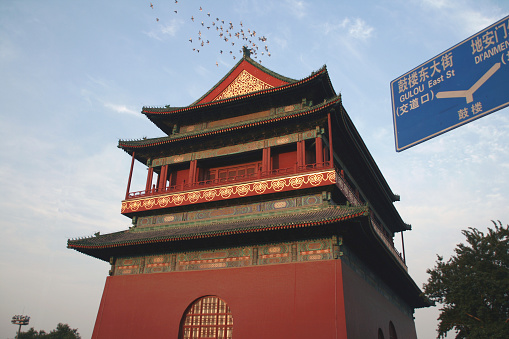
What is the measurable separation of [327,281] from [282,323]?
6.96 feet

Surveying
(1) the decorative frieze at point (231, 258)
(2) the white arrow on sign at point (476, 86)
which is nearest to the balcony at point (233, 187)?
(1) the decorative frieze at point (231, 258)

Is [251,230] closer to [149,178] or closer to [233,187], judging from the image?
[233,187]

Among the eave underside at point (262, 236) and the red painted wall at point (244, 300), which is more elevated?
the eave underside at point (262, 236)

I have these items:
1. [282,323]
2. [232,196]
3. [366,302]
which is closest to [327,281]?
[282,323]

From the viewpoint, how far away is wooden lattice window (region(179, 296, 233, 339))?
15.8 m

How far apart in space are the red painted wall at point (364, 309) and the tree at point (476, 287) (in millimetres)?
2356

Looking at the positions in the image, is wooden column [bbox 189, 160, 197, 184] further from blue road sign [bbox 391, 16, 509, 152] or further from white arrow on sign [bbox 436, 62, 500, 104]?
white arrow on sign [bbox 436, 62, 500, 104]

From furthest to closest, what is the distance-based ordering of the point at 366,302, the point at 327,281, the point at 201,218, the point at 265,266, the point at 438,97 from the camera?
the point at 201,218 < the point at 366,302 < the point at 265,266 < the point at 327,281 < the point at 438,97

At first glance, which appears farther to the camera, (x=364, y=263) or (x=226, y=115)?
(x=226, y=115)

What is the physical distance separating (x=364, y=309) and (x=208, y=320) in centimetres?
607

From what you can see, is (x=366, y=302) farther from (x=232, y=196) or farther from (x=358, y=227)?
(x=232, y=196)

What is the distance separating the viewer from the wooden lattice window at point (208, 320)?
15.8m

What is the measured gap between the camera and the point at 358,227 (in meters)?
14.9

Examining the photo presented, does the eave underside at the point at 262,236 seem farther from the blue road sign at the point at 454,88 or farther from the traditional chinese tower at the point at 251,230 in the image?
the blue road sign at the point at 454,88
